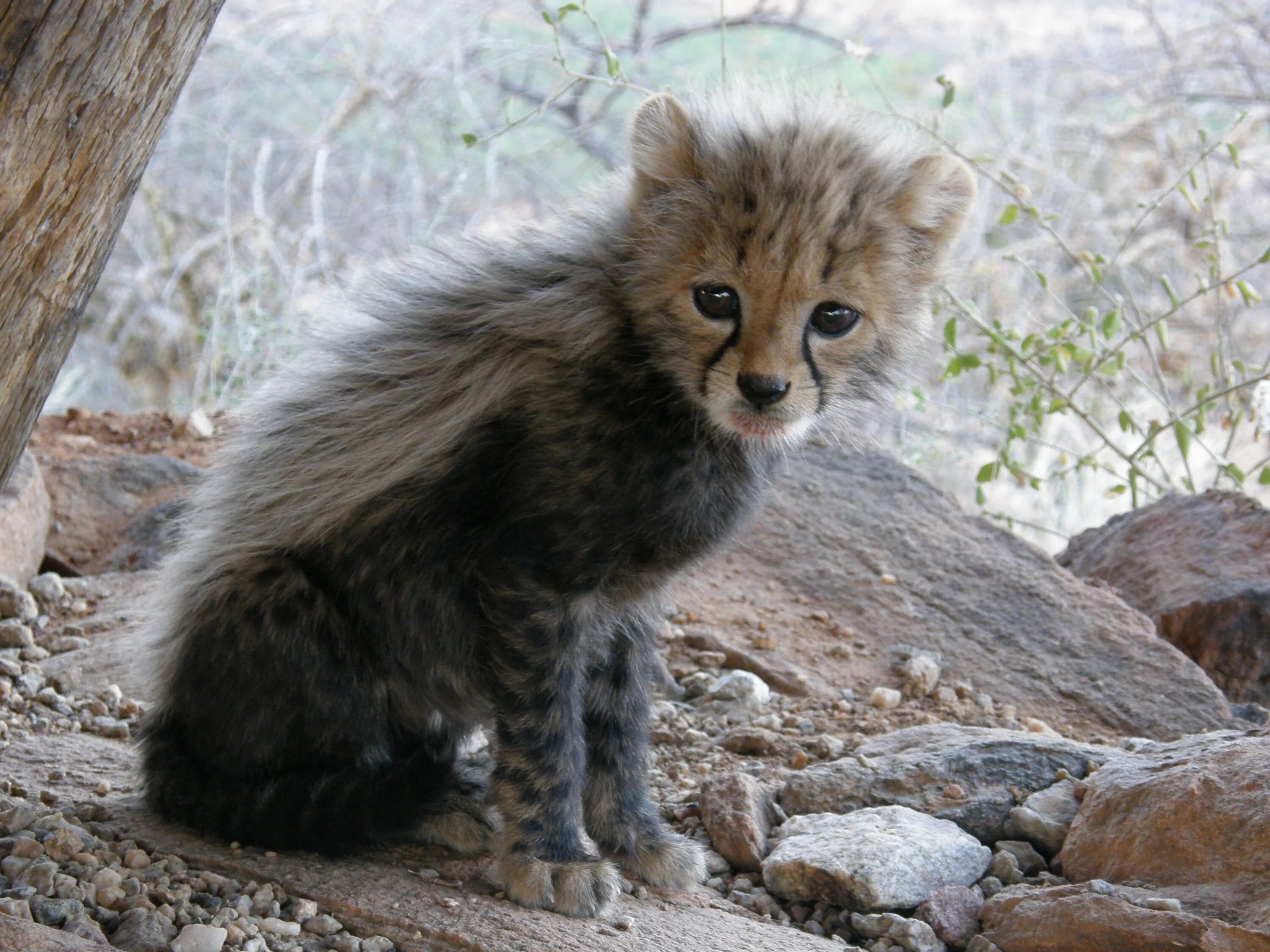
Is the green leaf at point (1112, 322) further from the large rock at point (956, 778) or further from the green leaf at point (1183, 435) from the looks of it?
the large rock at point (956, 778)

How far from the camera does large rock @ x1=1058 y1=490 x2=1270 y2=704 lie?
12.4 feet

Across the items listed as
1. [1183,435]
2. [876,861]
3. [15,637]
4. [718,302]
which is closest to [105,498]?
[15,637]

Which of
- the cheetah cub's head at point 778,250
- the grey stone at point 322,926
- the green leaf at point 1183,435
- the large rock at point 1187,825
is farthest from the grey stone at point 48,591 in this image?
the green leaf at point 1183,435

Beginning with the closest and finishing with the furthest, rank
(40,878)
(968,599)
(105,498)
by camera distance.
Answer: (40,878) → (968,599) → (105,498)

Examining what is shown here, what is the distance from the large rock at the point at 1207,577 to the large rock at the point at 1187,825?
4.26ft

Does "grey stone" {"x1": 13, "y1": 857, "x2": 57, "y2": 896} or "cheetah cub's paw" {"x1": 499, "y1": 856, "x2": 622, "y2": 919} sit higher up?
"cheetah cub's paw" {"x1": 499, "y1": 856, "x2": 622, "y2": 919}

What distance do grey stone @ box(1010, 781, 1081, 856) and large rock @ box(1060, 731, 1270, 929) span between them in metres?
0.06

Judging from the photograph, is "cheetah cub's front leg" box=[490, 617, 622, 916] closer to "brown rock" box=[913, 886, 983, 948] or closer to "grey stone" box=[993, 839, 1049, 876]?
"brown rock" box=[913, 886, 983, 948]

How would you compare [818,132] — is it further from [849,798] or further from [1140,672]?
[1140,672]

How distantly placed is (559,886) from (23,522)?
2.30 m

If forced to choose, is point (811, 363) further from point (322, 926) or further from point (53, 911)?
point (53, 911)

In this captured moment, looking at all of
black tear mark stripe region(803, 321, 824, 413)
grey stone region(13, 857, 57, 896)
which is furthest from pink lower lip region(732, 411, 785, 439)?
grey stone region(13, 857, 57, 896)

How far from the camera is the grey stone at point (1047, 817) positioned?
2629 millimetres

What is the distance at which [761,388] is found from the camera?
2.32 metres
